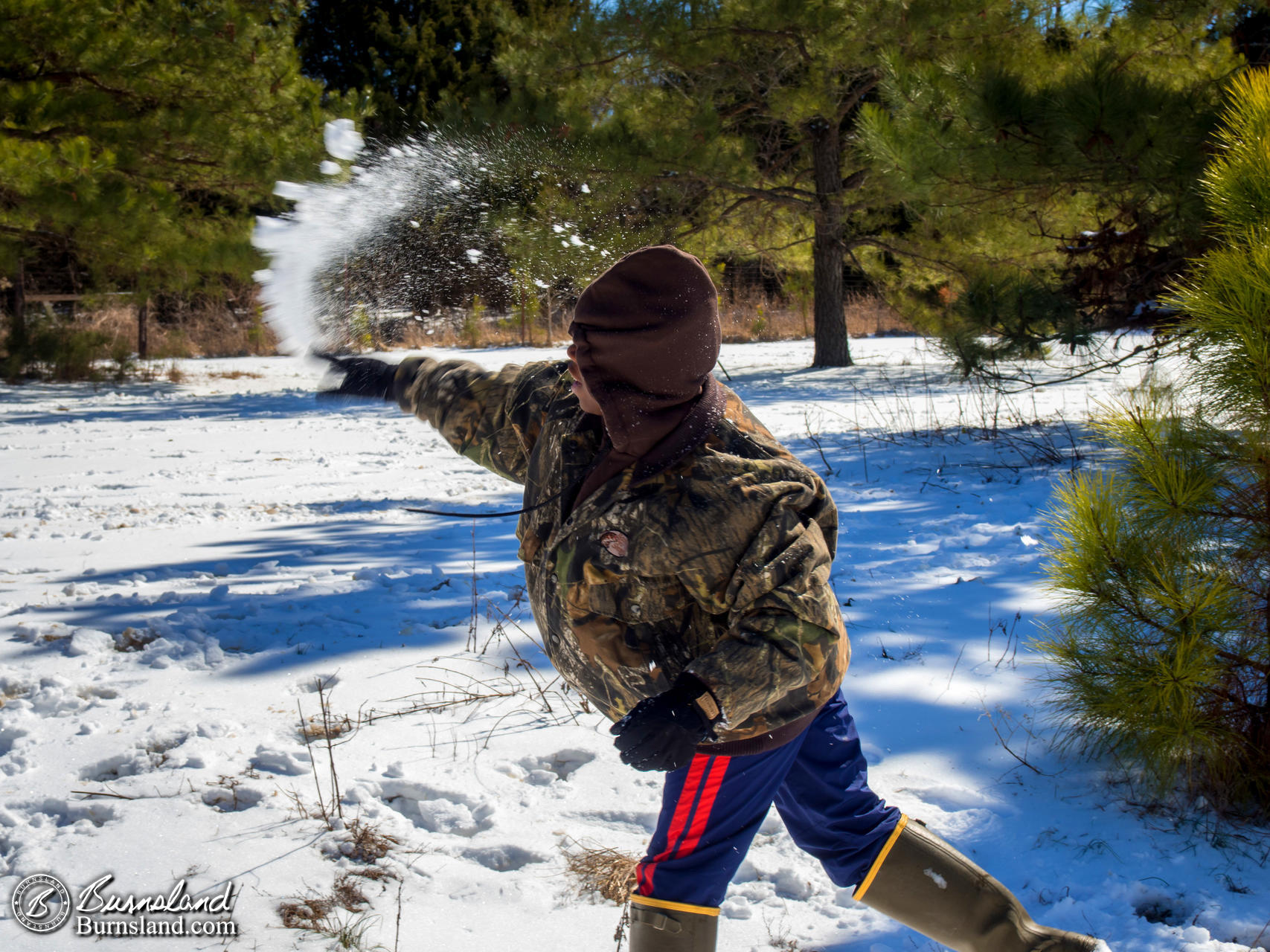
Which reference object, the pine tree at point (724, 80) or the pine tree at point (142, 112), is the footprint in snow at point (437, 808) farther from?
the pine tree at point (142, 112)

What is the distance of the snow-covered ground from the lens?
184cm

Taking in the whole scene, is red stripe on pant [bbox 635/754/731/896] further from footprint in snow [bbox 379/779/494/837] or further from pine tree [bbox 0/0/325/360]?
pine tree [bbox 0/0/325/360]

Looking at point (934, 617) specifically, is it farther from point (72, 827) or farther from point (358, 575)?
point (72, 827)

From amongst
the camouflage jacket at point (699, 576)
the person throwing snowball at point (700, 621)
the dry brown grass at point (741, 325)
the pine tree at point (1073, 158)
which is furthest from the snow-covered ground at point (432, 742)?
the dry brown grass at point (741, 325)

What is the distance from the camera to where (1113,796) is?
2.19 metres

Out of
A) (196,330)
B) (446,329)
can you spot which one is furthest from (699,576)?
(196,330)

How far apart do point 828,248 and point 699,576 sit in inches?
443

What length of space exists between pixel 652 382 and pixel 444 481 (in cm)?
469

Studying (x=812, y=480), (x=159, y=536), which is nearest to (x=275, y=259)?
(x=812, y=480)

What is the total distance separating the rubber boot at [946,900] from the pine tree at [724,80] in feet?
25.7

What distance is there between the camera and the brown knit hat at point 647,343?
141 centimetres

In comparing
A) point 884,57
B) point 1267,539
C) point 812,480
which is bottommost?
point 1267,539

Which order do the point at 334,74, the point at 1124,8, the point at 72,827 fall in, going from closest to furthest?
1. the point at 72,827
2. the point at 1124,8
3. the point at 334,74

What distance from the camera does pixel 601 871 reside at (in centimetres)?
196
